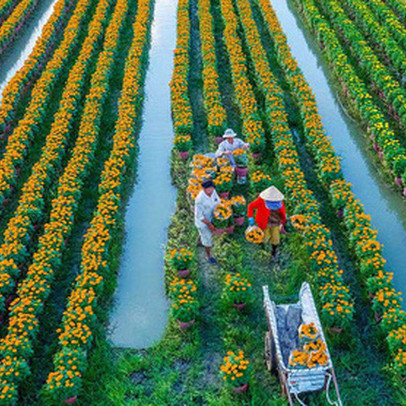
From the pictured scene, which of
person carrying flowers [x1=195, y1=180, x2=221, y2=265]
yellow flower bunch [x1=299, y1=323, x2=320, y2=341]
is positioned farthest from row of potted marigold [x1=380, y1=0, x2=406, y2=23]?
yellow flower bunch [x1=299, y1=323, x2=320, y2=341]

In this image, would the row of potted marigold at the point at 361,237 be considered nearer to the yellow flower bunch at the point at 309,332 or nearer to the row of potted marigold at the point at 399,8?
the yellow flower bunch at the point at 309,332

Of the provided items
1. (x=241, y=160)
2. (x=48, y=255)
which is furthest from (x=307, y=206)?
(x=48, y=255)

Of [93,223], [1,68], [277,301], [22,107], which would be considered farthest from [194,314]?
[1,68]

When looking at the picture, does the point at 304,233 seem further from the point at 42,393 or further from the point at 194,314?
the point at 42,393

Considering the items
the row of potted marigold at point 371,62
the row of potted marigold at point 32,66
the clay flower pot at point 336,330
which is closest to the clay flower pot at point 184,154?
the row of potted marigold at point 32,66

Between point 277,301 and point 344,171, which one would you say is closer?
point 277,301

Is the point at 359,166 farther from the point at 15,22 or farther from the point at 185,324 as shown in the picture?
the point at 15,22
